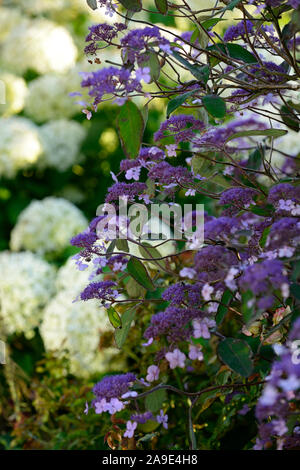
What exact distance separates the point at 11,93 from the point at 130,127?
204cm

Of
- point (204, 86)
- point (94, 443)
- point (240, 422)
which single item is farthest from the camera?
point (94, 443)

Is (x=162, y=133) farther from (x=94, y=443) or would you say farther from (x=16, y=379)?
(x=16, y=379)

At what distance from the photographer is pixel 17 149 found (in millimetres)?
2406

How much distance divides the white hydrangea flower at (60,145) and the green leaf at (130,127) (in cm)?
183

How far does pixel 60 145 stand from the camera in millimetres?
2568

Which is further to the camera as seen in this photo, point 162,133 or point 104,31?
point 162,133

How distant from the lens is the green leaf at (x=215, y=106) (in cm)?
68

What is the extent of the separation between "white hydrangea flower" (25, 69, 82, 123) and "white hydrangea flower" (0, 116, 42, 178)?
21 cm

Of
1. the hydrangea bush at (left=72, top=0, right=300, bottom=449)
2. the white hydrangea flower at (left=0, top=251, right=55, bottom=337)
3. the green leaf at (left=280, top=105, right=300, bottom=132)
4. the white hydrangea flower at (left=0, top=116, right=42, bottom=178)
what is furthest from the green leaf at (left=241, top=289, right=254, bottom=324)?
the white hydrangea flower at (left=0, top=116, right=42, bottom=178)

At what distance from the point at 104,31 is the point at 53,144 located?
1.83 meters

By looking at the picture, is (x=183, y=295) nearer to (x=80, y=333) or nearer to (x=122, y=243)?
(x=122, y=243)

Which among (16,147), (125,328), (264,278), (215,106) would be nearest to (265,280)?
(264,278)

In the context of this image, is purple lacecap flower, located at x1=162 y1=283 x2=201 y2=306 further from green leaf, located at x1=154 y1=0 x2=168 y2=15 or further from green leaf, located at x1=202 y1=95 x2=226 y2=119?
green leaf, located at x1=154 y1=0 x2=168 y2=15
